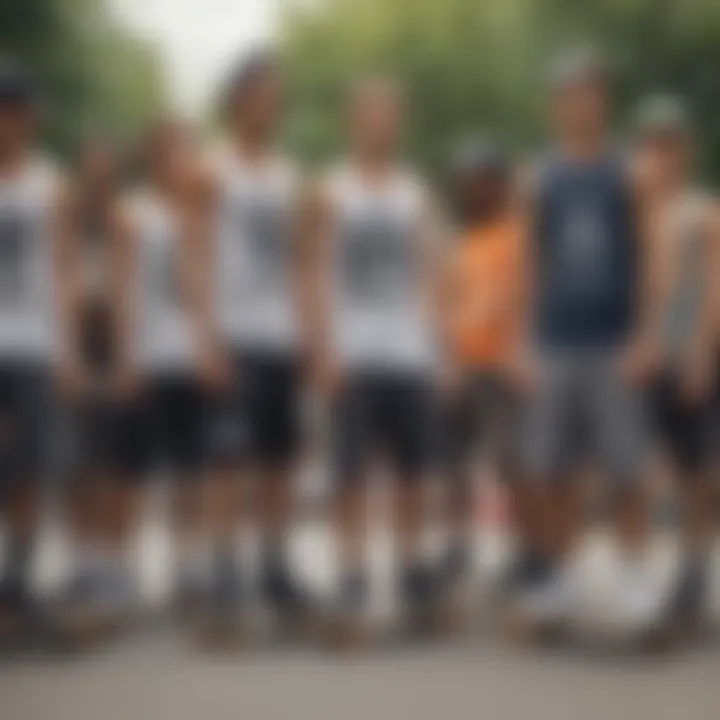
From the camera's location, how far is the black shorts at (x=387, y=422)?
198 cm

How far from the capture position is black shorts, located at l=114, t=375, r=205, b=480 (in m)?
1.99

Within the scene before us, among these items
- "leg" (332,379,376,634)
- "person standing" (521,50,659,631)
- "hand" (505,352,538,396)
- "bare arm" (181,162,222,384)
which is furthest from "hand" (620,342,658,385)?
"bare arm" (181,162,222,384)

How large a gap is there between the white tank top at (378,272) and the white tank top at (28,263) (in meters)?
0.40

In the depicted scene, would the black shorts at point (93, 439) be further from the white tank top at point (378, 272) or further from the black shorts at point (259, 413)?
the white tank top at point (378, 272)

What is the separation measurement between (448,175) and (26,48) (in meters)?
0.62

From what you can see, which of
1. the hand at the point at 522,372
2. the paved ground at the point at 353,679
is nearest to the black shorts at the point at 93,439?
the paved ground at the point at 353,679

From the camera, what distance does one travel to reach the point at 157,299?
1.99 metres

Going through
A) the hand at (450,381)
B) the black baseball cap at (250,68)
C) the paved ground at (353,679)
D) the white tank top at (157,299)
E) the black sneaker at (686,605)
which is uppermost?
the black baseball cap at (250,68)

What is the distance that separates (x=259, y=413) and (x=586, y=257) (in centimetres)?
51

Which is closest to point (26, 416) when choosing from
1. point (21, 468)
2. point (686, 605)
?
point (21, 468)

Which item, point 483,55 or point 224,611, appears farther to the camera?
point 224,611

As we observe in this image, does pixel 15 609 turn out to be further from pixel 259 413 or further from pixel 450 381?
pixel 450 381

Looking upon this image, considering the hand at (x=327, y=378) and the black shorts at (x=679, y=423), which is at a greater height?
the hand at (x=327, y=378)

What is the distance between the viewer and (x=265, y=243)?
1.99m
